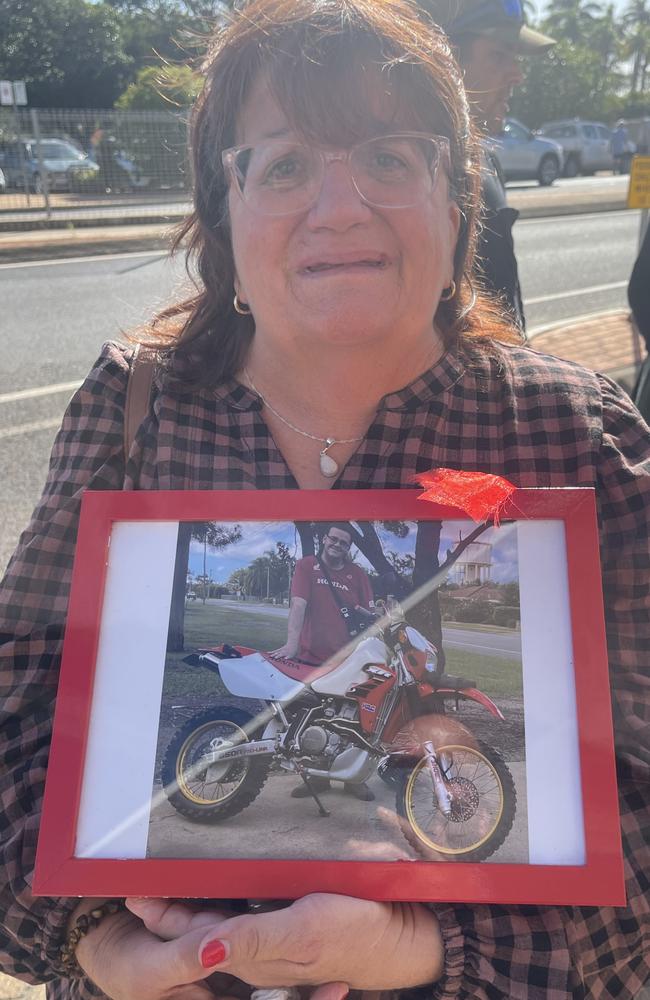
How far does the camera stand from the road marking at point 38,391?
20.7 ft

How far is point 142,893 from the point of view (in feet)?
3.78

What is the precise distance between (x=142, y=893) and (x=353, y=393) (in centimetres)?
83

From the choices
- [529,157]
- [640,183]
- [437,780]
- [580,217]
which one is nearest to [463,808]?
[437,780]

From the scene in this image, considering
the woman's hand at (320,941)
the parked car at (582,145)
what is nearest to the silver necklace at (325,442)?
the woman's hand at (320,941)

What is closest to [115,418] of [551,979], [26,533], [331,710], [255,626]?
[26,533]

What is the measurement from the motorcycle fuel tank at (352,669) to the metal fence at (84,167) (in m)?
15.5

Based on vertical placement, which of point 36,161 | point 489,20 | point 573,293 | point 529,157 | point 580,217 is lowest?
point 580,217

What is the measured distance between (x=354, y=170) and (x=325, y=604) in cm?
69

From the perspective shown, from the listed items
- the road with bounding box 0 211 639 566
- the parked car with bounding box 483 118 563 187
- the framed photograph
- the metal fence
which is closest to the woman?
the framed photograph

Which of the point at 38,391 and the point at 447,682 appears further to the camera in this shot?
the point at 38,391

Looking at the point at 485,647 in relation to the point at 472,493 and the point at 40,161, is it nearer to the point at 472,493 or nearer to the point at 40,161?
the point at 472,493

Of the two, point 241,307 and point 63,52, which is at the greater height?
point 63,52

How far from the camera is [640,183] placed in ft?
22.6

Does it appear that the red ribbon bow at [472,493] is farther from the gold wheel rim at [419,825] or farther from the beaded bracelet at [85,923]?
the beaded bracelet at [85,923]
